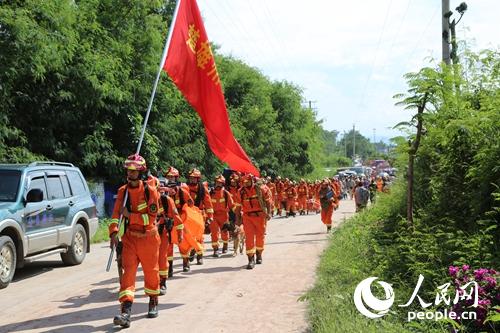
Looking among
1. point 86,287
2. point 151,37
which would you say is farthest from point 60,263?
point 151,37

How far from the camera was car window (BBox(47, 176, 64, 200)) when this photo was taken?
1195cm

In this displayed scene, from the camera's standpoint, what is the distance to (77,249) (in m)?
12.8

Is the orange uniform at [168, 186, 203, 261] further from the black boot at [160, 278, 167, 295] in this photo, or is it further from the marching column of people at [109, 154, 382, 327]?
the black boot at [160, 278, 167, 295]

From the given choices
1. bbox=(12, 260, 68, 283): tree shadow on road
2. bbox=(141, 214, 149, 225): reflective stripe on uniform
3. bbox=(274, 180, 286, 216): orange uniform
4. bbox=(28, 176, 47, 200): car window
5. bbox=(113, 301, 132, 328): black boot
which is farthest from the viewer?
bbox=(274, 180, 286, 216): orange uniform

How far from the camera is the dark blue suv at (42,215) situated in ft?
33.4

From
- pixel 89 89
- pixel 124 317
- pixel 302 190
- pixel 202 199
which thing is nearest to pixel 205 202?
pixel 202 199

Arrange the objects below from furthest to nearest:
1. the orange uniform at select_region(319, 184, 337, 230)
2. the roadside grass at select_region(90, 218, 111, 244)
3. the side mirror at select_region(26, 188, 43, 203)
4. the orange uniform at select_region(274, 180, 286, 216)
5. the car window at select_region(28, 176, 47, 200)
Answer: the orange uniform at select_region(274, 180, 286, 216)
the orange uniform at select_region(319, 184, 337, 230)
the roadside grass at select_region(90, 218, 111, 244)
the car window at select_region(28, 176, 47, 200)
the side mirror at select_region(26, 188, 43, 203)

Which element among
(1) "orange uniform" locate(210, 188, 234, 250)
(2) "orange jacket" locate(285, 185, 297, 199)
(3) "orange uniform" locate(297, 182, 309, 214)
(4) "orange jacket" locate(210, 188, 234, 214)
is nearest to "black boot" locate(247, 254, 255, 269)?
(1) "orange uniform" locate(210, 188, 234, 250)

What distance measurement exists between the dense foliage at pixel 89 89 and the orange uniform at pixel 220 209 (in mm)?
6213

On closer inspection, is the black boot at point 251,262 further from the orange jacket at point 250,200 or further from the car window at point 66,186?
the car window at point 66,186

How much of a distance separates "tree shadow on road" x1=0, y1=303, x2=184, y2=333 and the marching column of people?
355 mm

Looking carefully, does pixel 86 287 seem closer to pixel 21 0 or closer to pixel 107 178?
pixel 21 0

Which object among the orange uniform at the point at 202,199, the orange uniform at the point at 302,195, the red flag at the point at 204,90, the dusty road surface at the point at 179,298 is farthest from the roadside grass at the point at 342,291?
the orange uniform at the point at 302,195

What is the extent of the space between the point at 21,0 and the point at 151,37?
7.30m
